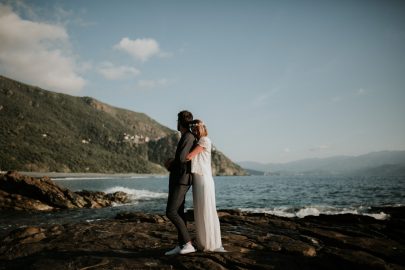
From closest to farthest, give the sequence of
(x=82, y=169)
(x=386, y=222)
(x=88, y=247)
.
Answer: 1. (x=88, y=247)
2. (x=386, y=222)
3. (x=82, y=169)

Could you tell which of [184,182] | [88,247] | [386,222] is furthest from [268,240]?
Answer: [386,222]

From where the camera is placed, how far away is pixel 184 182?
6.34 m

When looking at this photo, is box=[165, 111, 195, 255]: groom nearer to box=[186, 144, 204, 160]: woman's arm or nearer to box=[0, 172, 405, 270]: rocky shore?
box=[186, 144, 204, 160]: woman's arm

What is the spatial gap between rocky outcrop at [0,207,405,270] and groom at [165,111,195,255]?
43 cm

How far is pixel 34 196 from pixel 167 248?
24.8 m

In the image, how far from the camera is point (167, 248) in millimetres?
7375

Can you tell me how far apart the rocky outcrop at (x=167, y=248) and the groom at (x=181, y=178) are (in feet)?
1.41

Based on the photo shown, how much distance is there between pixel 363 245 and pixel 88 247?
761 centimetres

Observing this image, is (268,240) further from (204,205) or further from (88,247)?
(88,247)

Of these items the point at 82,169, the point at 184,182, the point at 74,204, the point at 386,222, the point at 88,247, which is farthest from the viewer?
the point at 82,169

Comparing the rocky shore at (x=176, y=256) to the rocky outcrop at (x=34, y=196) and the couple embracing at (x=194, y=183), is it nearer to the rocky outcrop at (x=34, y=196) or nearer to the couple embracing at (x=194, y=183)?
the couple embracing at (x=194, y=183)

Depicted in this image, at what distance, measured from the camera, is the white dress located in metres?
6.34

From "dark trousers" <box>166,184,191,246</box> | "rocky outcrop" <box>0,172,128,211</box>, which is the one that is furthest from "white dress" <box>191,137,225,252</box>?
"rocky outcrop" <box>0,172,128,211</box>

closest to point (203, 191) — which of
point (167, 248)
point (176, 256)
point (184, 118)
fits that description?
point (176, 256)
